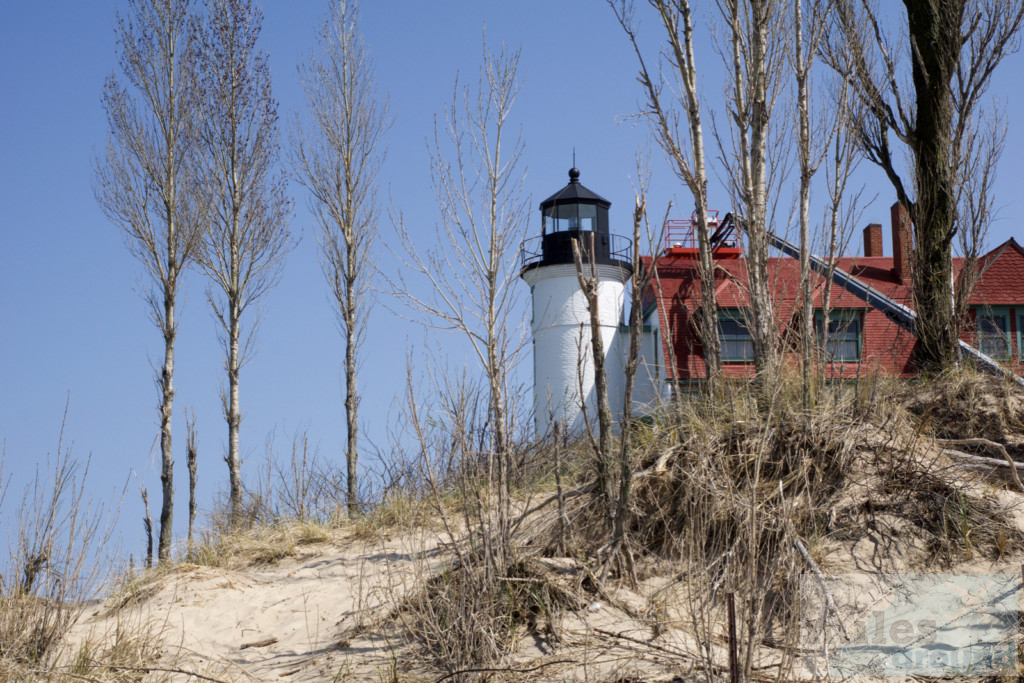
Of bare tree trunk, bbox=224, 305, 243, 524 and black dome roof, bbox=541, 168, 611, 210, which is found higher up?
black dome roof, bbox=541, 168, 611, 210

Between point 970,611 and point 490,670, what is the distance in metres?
3.33

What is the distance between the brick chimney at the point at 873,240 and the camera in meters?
23.7

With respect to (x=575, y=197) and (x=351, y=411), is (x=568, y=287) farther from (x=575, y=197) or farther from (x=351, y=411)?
(x=351, y=411)

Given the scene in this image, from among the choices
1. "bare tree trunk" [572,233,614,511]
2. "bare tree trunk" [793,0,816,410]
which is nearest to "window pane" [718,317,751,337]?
"bare tree trunk" [793,0,816,410]

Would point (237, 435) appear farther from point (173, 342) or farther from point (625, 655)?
point (625, 655)

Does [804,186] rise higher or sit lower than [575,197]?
lower

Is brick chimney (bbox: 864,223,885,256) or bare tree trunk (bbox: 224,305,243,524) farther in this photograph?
brick chimney (bbox: 864,223,885,256)

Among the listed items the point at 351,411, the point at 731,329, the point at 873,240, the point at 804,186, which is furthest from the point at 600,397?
the point at 873,240

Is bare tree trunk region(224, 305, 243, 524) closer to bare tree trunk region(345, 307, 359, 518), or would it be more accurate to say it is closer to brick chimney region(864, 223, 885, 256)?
bare tree trunk region(345, 307, 359, 518)

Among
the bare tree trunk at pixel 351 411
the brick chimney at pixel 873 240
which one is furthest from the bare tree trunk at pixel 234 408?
the brick chimney at pixel 873 240

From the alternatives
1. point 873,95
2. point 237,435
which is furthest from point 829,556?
point 237,435

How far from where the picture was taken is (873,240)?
23.8 meters

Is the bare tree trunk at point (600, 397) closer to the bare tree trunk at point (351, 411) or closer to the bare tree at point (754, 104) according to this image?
the bare tree at point (754, 104)

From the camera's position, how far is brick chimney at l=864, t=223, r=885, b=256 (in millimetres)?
23734
